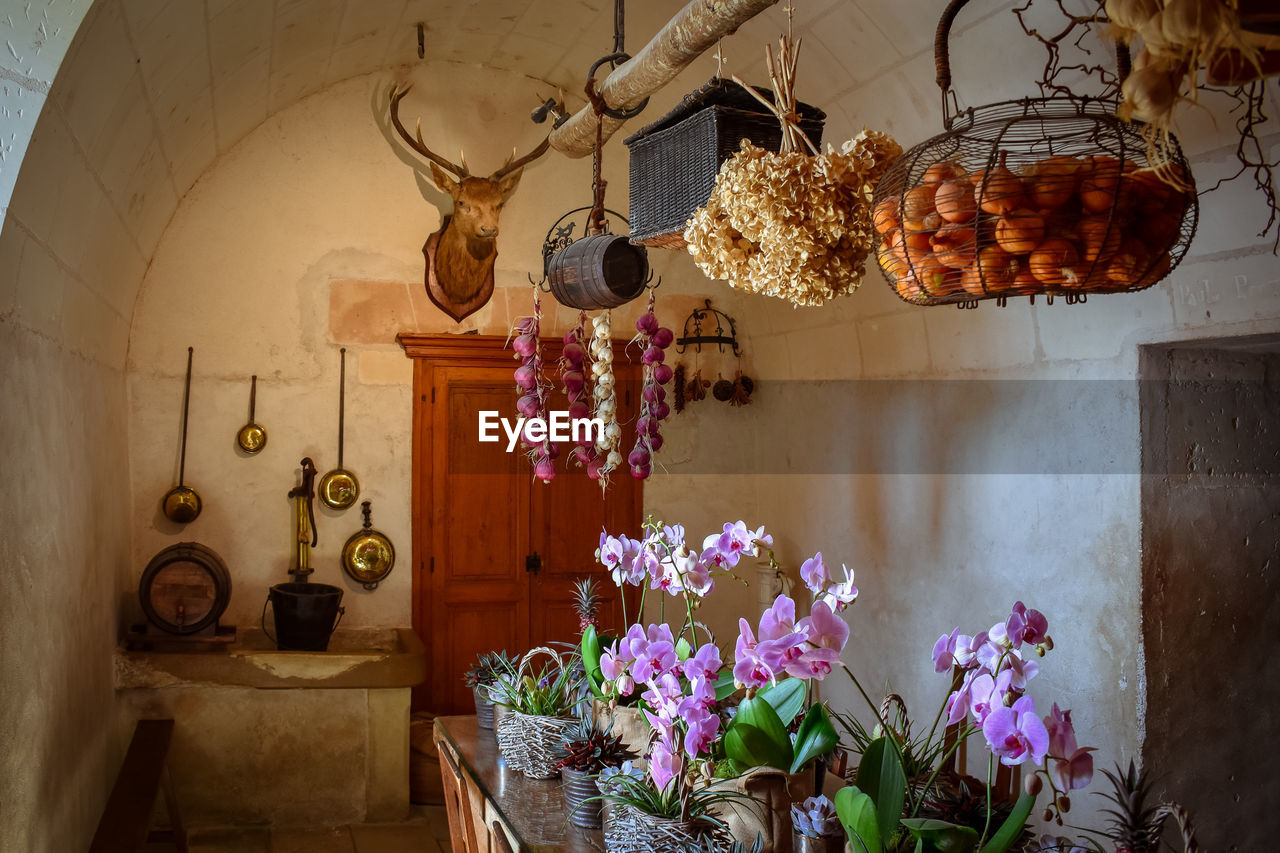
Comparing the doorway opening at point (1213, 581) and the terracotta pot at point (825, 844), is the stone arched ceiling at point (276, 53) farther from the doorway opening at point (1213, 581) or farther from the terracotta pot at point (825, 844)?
the terracotta pot at point (825, 844)

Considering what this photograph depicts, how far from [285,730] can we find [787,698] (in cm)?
335

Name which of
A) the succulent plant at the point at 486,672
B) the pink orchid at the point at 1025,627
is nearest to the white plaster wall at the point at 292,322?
the succulent plant at the point at 486,672

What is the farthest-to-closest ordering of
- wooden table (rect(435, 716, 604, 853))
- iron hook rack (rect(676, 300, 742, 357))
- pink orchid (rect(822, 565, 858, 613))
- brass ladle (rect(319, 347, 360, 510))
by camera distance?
iron hook rack (rect(676, 300, 742, 357)) < brass ladle (rect(319, 347, 360, 510)) < wooden table (rect(435, 716, 604, 853)) < pink orchid (rect(822, 565, 858, 613))

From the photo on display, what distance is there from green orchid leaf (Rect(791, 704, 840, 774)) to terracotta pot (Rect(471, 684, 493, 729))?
127 centimetres

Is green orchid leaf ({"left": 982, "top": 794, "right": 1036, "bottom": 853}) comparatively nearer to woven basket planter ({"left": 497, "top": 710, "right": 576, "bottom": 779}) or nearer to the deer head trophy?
woven basket planter ({"left": 497, "top": 710, "right": 576, "bottom": 779})

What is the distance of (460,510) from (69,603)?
7.48ft

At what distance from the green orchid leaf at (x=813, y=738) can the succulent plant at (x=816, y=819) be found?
163 mm

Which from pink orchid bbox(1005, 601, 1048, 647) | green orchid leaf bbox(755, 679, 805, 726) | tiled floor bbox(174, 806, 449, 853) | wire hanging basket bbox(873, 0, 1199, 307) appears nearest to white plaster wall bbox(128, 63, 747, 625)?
tiled floor bbox(174, 806, 449, 853)

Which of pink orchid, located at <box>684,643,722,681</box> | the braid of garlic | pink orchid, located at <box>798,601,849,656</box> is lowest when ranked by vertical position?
pink orchid, located at <box>684,643,722,681</box>

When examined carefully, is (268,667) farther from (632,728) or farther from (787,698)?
(787,698)

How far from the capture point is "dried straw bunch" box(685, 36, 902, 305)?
2.38 meters

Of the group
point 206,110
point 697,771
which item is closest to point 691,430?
point 206,110

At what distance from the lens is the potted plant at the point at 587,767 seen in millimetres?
2379

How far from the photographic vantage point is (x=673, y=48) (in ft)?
9.14
